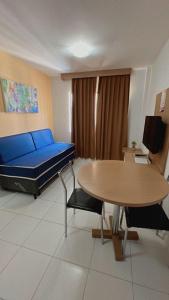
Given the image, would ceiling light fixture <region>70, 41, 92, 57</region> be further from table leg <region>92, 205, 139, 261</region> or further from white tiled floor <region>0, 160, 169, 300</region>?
white tiled floor <region>0, 160, 169, 300</region>

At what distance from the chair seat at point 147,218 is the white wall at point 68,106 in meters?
2.62

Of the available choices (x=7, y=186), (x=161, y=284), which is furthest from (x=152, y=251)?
(x=7, y=186)

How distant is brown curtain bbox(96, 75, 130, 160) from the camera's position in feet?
11.4

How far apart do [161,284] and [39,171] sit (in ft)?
6.33

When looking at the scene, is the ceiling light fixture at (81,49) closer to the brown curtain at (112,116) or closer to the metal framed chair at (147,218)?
the brown curtain at (112,116)

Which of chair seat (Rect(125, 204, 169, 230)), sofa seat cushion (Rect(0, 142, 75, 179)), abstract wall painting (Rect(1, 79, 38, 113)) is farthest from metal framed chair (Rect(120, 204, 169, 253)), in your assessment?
abstract wall painting (Rect(1, 79, 38, 113))

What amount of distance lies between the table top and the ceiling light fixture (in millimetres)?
1871

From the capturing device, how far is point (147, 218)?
125cm

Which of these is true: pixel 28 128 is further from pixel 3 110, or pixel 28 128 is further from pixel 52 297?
pixel 52 297

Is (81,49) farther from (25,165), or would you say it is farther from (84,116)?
(25,165)

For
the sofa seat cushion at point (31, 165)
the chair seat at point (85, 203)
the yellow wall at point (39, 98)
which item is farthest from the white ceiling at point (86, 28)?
the chair seat at point (85, 203)

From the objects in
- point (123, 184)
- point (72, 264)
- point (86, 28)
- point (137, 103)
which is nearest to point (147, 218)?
point (123, 184)

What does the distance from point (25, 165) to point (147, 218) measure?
6.09ft

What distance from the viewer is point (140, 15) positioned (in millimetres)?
1517
